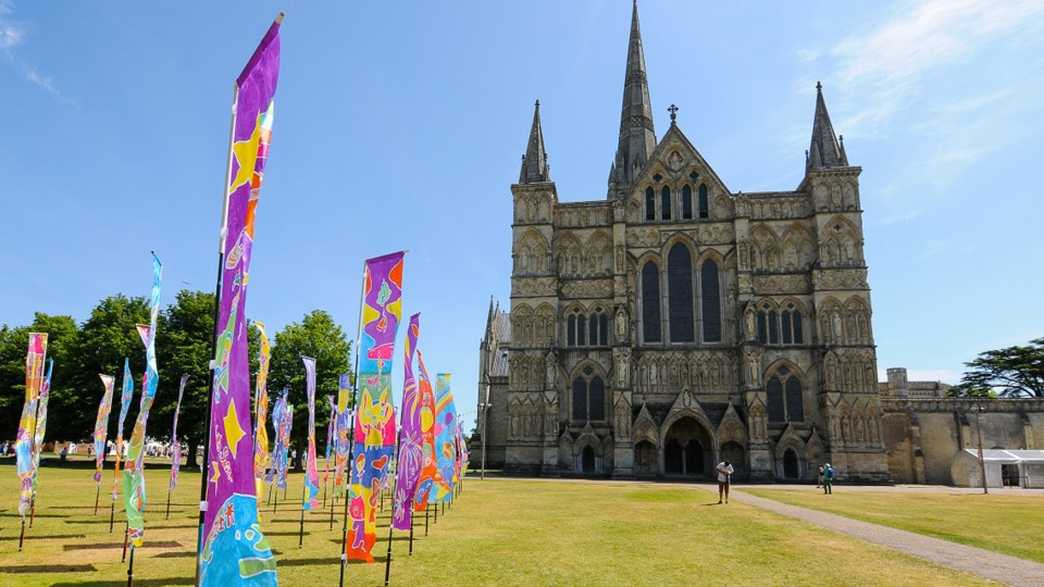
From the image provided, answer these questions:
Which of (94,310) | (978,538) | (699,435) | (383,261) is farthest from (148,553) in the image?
(94,310)

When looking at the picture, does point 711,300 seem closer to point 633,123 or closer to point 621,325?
point 621,325

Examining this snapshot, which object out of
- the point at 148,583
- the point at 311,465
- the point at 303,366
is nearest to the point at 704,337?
the point at 303,366

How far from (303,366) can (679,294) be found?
2922cm

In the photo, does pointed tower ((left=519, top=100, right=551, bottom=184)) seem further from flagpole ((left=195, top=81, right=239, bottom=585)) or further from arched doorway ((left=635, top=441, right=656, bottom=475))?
flagpole ((left=195, top=81, right=239, bottom=585))

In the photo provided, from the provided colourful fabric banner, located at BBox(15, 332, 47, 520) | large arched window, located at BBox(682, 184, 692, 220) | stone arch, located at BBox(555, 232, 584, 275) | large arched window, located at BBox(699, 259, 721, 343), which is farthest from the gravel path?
large arched window, located at BBox(682, 184, 692, 220)

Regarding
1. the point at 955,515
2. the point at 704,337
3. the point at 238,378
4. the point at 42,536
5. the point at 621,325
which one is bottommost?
the point at 955,515

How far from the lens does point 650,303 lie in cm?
5097

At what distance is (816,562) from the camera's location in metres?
13.5

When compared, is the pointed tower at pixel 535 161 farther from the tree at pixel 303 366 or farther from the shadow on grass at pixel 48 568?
the shadow on grass at pixel 48 568

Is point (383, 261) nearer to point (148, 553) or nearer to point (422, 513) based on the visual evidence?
point (148, 553)

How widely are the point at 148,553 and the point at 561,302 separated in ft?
129

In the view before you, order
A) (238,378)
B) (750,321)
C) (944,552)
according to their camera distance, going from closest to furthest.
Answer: (238,378) < (944,552) < (750,321)

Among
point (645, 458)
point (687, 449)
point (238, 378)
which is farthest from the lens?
point (687, 449)

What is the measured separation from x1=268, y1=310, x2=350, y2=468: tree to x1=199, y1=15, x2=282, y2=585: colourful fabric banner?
43643 millimetres
